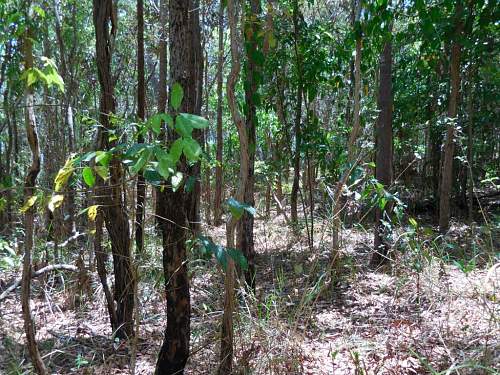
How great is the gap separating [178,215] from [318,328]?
187 centimetres

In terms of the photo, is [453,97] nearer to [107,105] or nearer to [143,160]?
[107,105]

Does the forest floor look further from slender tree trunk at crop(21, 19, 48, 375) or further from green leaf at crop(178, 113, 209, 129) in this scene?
green leaf at crop(178, 113, 209, 129)

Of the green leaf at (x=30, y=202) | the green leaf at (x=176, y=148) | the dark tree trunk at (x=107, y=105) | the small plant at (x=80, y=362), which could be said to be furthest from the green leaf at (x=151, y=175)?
the small plant at (x=80, y=362)

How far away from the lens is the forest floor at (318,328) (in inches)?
115

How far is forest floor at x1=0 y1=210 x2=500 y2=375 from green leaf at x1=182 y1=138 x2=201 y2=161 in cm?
156

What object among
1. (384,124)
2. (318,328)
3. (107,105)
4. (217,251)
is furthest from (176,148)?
(384,124)

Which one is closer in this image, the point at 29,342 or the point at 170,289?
the point at 29,342

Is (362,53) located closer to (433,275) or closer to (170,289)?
(433,275)

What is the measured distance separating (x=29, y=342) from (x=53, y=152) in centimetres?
613

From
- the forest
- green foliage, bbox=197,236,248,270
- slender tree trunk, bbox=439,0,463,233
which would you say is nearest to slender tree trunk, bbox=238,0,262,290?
the forest

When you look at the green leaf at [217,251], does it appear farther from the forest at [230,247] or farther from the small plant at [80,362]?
the small plant at [80,362]

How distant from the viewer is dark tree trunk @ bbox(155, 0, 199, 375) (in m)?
2.58

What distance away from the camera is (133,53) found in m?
12.2

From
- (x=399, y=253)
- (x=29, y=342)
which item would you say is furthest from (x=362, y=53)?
(x=29, y=342)
